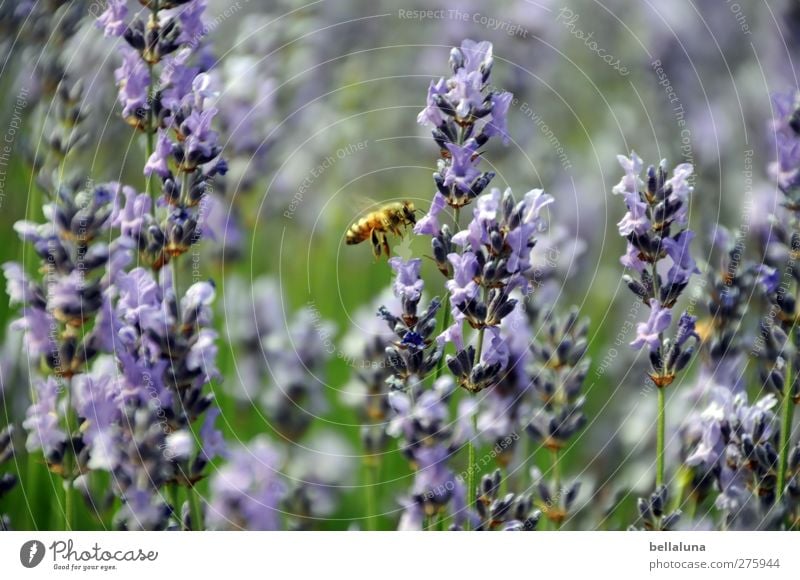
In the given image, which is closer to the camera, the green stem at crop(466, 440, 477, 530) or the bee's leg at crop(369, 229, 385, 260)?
the green stem at crop(466, 440, 477, 530)

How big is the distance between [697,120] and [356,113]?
1.85ft

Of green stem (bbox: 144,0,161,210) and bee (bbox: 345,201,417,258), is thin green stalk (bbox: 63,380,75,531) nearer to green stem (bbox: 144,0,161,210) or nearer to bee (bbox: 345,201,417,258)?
green stem (bbox: 144,0,161,210)

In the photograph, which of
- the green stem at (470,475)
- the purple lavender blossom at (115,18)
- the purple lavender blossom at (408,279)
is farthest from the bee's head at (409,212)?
the purple lavender blossom at (115,18)

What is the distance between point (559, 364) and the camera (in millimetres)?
1577

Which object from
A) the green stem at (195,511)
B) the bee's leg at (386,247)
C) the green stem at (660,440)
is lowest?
the green stem at (195,511)

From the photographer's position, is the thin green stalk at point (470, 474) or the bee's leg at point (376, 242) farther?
the bee's leg at point (376, 242)

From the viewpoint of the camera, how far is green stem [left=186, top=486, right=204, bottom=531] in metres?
1.53

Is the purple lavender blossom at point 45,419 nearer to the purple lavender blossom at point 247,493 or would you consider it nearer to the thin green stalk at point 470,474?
the purple lavender blossom at point 247,493

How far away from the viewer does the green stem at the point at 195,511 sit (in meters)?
1.53

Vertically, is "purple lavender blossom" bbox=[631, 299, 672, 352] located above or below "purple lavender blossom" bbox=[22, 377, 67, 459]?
above
